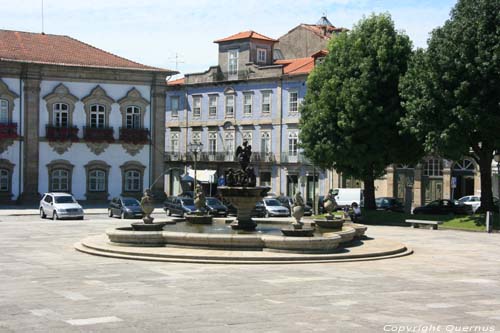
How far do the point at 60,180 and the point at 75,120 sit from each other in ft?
14.3

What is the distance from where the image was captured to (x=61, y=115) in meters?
55.2

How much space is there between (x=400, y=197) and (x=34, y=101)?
30972mm

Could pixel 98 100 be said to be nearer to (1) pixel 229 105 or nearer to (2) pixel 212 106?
(1) pixel 229 105

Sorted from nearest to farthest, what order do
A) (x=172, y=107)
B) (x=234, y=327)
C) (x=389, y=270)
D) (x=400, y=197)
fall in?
(x=234, y=327)
(x=389, y=270)
(x=400, y=197)
(x=172, y=107)

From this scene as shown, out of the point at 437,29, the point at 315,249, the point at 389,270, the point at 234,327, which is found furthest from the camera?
the point at 437,29

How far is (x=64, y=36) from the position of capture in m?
61.2

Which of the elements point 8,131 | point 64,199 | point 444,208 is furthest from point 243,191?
point 8,131

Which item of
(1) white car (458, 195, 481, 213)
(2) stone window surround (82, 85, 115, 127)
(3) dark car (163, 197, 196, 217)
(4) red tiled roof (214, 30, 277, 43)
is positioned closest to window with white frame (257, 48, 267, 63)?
(4) red tiled roof (214, 30, 277, 43)

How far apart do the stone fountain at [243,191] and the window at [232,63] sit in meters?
45.5

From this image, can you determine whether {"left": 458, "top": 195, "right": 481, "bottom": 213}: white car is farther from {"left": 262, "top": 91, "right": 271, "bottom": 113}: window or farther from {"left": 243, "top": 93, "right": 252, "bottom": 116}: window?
{"left": 243, "top": 93, "right": 252, "bottom": 116}: window

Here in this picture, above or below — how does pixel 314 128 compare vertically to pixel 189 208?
above

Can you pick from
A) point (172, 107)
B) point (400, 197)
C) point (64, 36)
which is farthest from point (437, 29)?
point (172, 107)

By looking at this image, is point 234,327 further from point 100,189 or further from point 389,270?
point 100,189

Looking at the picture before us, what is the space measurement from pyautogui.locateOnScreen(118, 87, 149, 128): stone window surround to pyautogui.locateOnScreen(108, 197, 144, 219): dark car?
39.1 feet
